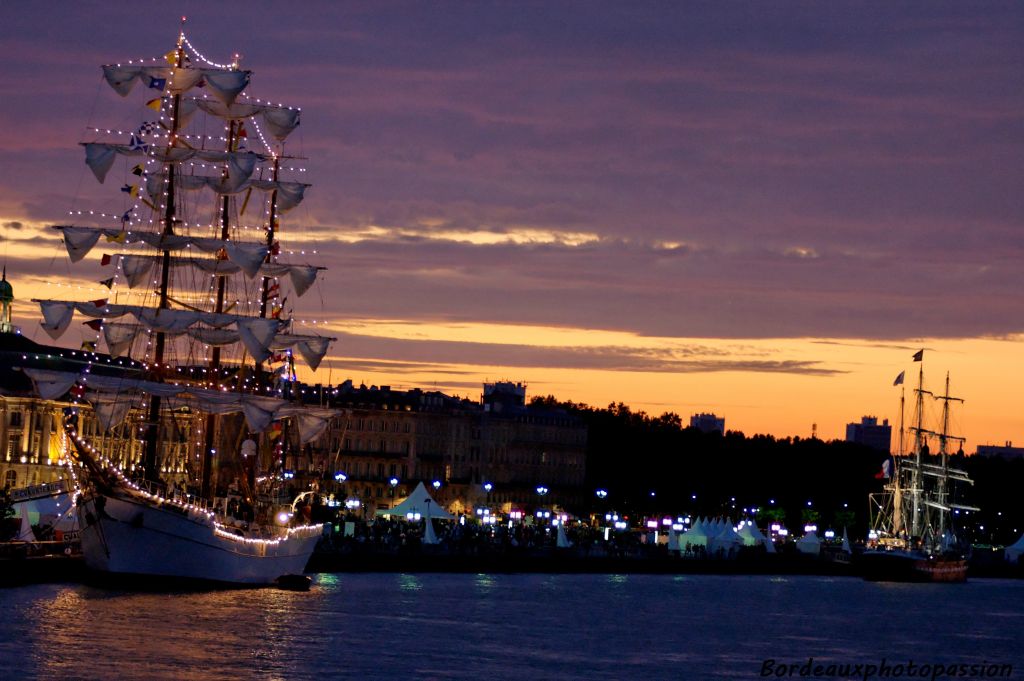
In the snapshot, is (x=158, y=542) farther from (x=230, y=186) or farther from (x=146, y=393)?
(x=230, y=186)

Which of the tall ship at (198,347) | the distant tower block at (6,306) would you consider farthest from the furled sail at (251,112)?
the distant tower block at (6,306)

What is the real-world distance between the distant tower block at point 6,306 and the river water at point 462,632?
150ft

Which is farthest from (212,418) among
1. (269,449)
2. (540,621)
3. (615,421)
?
(615,421)

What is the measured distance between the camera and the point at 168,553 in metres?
70.8

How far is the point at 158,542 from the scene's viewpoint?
70.4 meters

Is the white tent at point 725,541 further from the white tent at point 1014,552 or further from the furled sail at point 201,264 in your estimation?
the furled sail at point 201,264

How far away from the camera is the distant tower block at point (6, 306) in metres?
126

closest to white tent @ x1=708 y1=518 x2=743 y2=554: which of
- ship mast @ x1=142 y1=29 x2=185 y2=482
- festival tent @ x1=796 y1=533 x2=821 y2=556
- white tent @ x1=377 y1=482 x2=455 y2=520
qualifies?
festival tent @ x1=796 y1=533 x2=821 y2=556

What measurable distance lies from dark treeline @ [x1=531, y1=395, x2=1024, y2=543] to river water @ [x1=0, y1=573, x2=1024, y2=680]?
80154 millimetres

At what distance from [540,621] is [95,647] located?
2078 cm

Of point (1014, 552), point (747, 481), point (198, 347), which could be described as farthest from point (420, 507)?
point (747, 481)

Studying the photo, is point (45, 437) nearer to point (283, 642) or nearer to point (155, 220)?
point (155, 220)

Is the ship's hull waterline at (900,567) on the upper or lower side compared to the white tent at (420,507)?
lower

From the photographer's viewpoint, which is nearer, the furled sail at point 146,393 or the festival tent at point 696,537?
the furled sail at point 146,393
